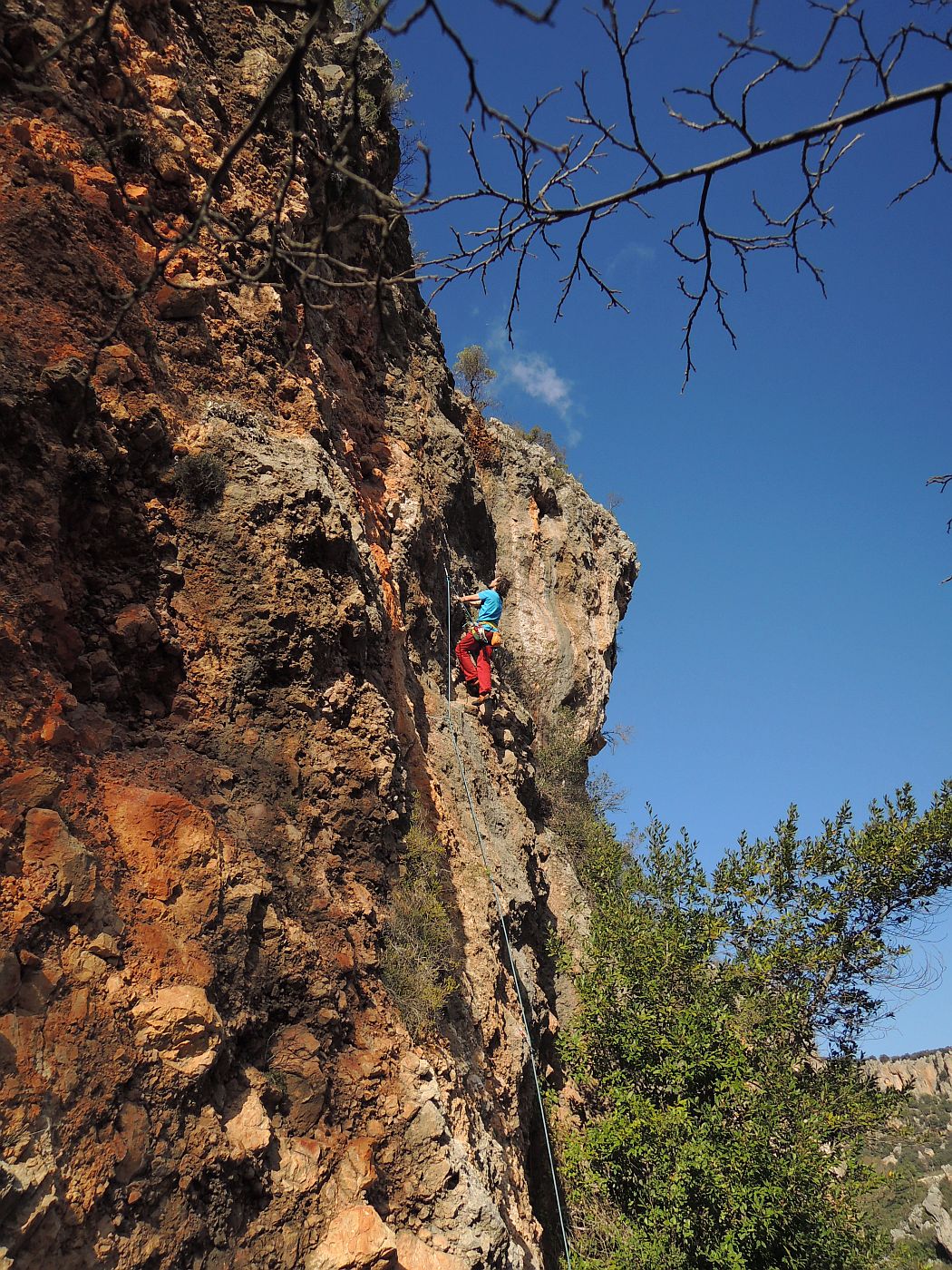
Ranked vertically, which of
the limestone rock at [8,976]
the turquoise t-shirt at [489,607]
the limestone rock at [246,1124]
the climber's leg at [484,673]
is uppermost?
the turquoise t-shirt at [489,607]

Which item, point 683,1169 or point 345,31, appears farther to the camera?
point 345,31

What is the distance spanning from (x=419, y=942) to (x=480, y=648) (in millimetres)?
4992

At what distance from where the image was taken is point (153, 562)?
5547mm

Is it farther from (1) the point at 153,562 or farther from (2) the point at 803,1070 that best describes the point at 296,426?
(2) the point at 803,1070

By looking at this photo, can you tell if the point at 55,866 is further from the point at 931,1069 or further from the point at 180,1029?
the point at 931,1069

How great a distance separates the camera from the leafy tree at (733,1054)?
9383 mm

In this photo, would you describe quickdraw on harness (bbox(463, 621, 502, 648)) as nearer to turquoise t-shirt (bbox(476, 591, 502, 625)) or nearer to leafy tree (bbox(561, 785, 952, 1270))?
turquoise t-shirt (bbox(476, 591, 502, 625))

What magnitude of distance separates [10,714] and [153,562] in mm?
1659

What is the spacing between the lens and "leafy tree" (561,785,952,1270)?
9.38m

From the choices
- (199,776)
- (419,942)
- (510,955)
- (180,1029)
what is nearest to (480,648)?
(510,955)

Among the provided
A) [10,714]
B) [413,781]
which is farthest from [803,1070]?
[10,714]

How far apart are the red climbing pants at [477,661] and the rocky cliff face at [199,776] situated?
1968 mm

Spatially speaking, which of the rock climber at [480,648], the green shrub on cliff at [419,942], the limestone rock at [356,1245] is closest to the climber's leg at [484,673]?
the rock climber at [480,648]

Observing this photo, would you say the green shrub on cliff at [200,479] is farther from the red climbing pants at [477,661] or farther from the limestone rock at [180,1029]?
the red climbing pants at [477,661]
